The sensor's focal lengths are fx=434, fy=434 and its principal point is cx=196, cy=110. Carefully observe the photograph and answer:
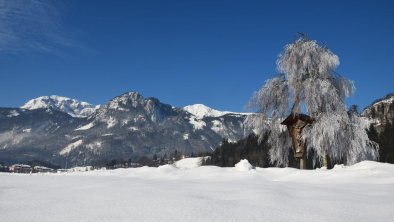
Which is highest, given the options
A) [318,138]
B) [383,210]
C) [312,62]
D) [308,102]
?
[312,62]

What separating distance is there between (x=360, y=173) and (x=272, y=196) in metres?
5.60

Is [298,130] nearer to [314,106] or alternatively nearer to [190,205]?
[314,106]

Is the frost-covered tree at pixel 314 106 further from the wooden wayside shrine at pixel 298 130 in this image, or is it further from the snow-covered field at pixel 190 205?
the snow-covered field at pixel 190 205

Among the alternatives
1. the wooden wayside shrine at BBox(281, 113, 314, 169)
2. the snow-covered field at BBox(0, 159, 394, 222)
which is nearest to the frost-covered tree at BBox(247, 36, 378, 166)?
the wooden wayside shrine at BBox(281, 113, 314, 169)

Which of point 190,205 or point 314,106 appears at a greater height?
point 314,106

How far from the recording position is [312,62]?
2609 centimetres

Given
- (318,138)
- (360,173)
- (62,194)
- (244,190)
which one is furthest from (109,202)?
(318,138)

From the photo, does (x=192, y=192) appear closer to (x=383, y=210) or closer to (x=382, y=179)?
(x=383, y=210)

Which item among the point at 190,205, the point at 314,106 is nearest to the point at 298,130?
the point at 314,106

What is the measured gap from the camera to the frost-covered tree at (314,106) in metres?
24.8

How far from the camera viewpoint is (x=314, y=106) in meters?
25.1

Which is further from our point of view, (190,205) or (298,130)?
(298,130)

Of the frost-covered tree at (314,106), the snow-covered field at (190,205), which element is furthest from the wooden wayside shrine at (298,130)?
the snow-covered field at (190,205)

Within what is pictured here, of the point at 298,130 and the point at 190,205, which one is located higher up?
the point at 298,130
